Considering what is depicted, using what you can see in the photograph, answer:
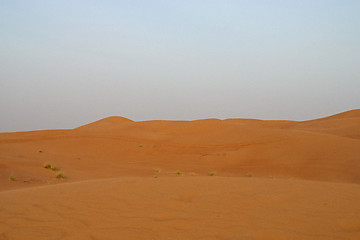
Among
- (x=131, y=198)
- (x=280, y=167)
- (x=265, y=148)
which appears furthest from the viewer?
(x=265, y=148)

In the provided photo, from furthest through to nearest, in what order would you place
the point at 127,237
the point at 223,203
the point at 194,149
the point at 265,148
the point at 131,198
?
the point at 194,149 → the point at 265,148 → the point at 131,198 → the point at 223,203 → the point at 127,237

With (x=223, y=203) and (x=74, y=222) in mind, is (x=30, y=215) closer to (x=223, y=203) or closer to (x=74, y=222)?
(x=74, y=222)

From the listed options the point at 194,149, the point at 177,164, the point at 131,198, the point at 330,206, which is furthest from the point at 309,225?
the point at 194,149

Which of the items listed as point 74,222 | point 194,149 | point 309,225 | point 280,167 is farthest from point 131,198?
point 194,149

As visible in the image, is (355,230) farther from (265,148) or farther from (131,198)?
(265,148)

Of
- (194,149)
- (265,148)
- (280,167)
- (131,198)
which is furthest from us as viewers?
(194,149)

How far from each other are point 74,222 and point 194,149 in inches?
694

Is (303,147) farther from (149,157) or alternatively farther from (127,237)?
(127,237)

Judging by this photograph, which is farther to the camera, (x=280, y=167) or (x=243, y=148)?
(x=243, y=148)

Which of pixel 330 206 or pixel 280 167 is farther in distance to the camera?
pixel 280 167

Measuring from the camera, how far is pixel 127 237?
3.97 metres

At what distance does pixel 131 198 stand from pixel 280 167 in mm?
11431

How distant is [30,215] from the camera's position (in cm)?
498

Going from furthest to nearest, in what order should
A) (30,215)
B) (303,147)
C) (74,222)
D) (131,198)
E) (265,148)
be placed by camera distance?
(265,148)
(303,147)
(131,198)
(30,215)
(74,222)
